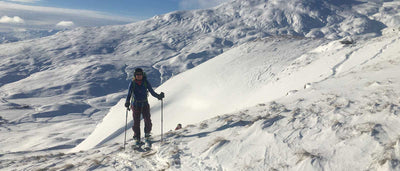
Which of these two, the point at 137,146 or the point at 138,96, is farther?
the point at 138,96

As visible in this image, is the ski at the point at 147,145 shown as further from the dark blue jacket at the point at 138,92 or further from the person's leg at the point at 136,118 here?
the dark blue jacket at the point at 138,92

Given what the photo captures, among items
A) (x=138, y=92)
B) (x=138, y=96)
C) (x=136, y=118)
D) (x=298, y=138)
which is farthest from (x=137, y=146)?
(x=298, y=138)

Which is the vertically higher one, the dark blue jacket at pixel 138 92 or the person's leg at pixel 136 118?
the dark blue jacket at pixel 138 92

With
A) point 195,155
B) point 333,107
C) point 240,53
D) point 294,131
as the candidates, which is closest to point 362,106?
point 333,107

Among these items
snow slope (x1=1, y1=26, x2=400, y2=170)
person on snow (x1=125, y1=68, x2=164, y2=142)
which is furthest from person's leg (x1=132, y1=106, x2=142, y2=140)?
snow slope (x1=1, y1=26, x2=400, y2=170)

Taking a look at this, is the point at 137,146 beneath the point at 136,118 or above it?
beneath

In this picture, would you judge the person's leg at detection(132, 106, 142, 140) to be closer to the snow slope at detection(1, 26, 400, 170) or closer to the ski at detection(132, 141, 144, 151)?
the ski at detection(132, 141, 144, 151)

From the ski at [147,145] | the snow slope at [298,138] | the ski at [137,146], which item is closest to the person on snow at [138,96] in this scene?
the ski at [137,146]

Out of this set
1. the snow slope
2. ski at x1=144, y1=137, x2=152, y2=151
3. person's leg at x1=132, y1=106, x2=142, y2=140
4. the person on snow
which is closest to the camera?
the snow slope

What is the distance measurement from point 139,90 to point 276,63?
19321mm

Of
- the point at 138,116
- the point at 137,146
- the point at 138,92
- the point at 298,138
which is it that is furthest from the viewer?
the point at 138,116

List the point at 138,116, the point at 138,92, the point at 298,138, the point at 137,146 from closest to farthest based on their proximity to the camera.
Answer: the point at 298,138 → the point at 137,146 → the point at 138,92 → the point at 138,116

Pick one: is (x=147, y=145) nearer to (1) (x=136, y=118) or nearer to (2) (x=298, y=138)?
(1) (x=136, y=118)

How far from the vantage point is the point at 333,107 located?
9.65m
